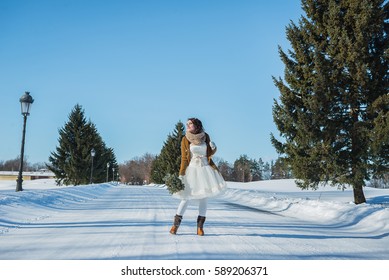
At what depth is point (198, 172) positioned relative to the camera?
5.75 m

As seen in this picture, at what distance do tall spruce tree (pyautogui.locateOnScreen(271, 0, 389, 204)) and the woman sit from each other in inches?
323

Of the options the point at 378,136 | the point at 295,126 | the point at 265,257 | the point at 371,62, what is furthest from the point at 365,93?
the point at 265,257

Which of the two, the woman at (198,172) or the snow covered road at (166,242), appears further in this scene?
the woman at (198,172)

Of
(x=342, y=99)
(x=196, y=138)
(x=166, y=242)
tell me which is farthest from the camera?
(x=342, y=99)

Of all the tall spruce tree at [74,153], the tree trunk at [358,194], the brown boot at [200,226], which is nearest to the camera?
the brown boot at [200,226]

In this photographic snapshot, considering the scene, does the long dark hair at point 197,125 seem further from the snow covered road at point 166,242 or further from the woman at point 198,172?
the snow covered road at point 166,242

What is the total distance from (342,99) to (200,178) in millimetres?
9540

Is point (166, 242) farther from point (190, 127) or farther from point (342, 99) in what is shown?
point (342, 99)

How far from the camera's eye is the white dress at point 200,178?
18.5 feet

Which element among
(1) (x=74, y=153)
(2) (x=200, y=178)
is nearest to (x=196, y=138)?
(2) (x=200, y=178)

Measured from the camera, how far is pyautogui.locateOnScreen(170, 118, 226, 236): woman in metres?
5.64

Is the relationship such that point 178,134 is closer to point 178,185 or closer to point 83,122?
point 83,122

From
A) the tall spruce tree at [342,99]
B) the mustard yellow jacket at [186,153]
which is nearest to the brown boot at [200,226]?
the mustard yellow jacket at [186,153]
